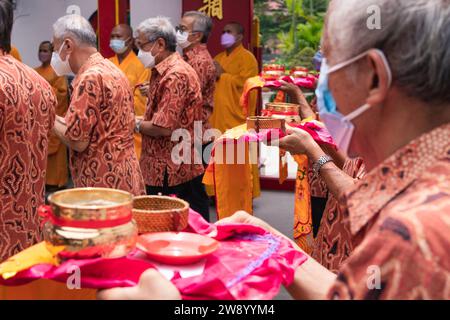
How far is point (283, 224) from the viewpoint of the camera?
4461mm

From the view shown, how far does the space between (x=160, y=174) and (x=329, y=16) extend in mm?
2499

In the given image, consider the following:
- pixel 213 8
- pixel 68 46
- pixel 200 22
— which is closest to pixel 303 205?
pixel 68 46

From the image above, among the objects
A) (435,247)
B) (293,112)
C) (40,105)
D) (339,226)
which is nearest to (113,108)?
(40,105)

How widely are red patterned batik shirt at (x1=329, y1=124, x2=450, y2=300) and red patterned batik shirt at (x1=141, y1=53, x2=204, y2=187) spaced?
2.42 metres

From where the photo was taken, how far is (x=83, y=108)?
2.38 m

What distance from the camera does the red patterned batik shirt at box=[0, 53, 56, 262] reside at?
1.94 m

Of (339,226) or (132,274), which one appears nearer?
(132,274)

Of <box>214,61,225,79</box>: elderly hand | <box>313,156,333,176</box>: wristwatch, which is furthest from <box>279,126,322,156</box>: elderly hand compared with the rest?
<box>214,61,225,79</box>: elderly hand

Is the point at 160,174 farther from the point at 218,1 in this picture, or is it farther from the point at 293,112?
the point at 218,1

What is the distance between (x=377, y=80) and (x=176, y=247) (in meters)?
0.42

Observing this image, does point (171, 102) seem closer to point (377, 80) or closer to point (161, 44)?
point (161, 44)

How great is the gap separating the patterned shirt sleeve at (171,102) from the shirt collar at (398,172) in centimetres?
240

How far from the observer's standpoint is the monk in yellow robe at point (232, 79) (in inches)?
199

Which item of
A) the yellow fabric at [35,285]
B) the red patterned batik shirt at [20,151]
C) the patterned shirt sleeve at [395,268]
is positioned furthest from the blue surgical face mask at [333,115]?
the red patterned batik shirt at [20,151]
